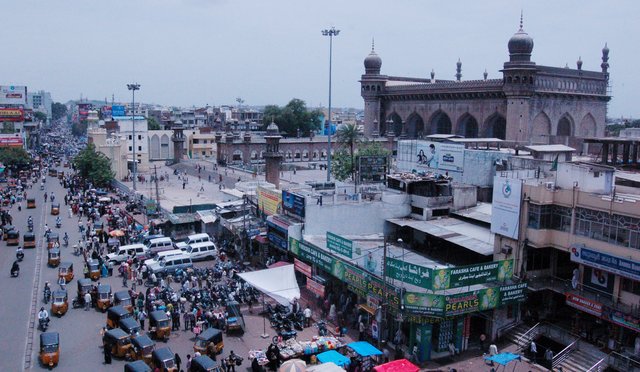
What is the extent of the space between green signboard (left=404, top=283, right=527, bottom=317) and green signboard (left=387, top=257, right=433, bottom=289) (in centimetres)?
59

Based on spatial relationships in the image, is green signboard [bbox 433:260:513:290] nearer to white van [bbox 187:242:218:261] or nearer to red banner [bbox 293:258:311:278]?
red banner [bbox 293:258:311:278]

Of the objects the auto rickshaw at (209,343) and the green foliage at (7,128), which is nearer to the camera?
the auto rickshaw at (209,343)

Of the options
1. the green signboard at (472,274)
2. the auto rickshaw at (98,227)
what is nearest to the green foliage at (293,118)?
the auto rickshaw at (98,227)

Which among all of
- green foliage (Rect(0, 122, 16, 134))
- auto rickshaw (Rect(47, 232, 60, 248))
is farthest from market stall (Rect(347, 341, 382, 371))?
green foliage (Rect(0, 122, 16, 134))

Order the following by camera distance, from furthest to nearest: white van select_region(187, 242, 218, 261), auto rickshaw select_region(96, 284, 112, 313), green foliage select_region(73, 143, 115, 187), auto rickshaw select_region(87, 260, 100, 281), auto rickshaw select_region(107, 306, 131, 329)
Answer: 1. green foliage select_region(73, 143, 115, 187)
2. white van select_region(187, 242, 218, 261)
3. auto rickshaw select_region(87, 260, 100, 281)
4. auto rickshaw select_region(96, 284, 112, 313)
5. auto rickshaw select_region(107, 306, 131, 329)

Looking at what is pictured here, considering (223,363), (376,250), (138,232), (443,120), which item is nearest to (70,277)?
(138,232)

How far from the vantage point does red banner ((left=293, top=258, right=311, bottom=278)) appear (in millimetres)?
22875

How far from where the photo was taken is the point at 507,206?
64.6 ft

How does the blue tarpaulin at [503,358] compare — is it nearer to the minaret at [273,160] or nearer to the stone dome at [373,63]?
the minaret at [273,160]

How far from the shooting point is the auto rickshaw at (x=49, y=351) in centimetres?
1670

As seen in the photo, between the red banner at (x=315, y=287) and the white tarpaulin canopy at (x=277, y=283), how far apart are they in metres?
0.58

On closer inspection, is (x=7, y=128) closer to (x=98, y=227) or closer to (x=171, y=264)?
(x=98, y=227)

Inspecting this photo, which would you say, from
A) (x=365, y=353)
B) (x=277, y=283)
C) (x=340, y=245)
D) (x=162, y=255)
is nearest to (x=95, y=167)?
(x=162, y=255)

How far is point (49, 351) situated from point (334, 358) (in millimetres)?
8228
